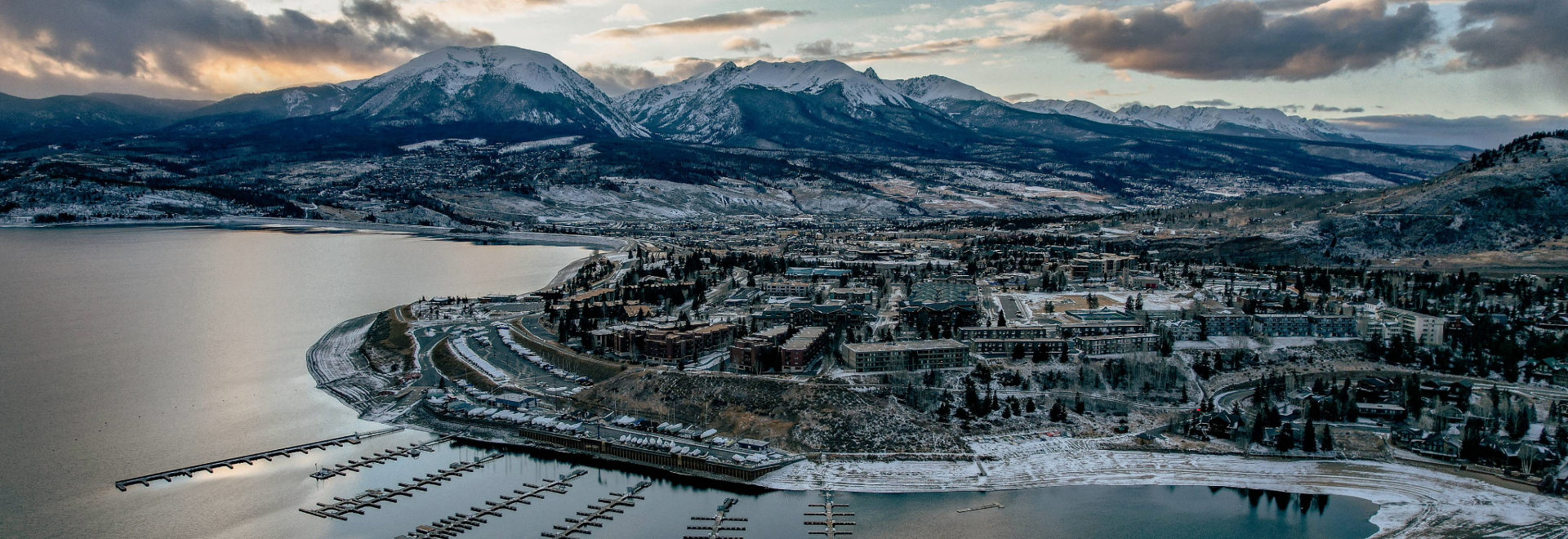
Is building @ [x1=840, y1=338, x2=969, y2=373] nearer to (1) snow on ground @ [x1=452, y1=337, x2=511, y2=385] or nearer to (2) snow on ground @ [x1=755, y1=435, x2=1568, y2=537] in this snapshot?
(2) snow on ground @ [x1=755, y1=435, x2=1568, y2=537]

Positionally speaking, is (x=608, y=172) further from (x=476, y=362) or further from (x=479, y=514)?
(x=479, y=514)

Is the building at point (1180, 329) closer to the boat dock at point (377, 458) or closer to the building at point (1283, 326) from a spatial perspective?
the building at point (1283, 326)

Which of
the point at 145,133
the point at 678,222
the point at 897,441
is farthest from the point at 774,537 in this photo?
the point at 145,133

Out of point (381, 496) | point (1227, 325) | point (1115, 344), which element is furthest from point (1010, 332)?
point (381, 496)

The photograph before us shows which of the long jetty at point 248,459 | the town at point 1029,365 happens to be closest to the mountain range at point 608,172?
the town at point 1029,365

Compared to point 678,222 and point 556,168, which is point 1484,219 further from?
point 556,168

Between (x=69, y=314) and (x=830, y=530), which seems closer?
(x=830, y=530)

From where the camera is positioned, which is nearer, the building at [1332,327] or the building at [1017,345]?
the building at [1017,345]
